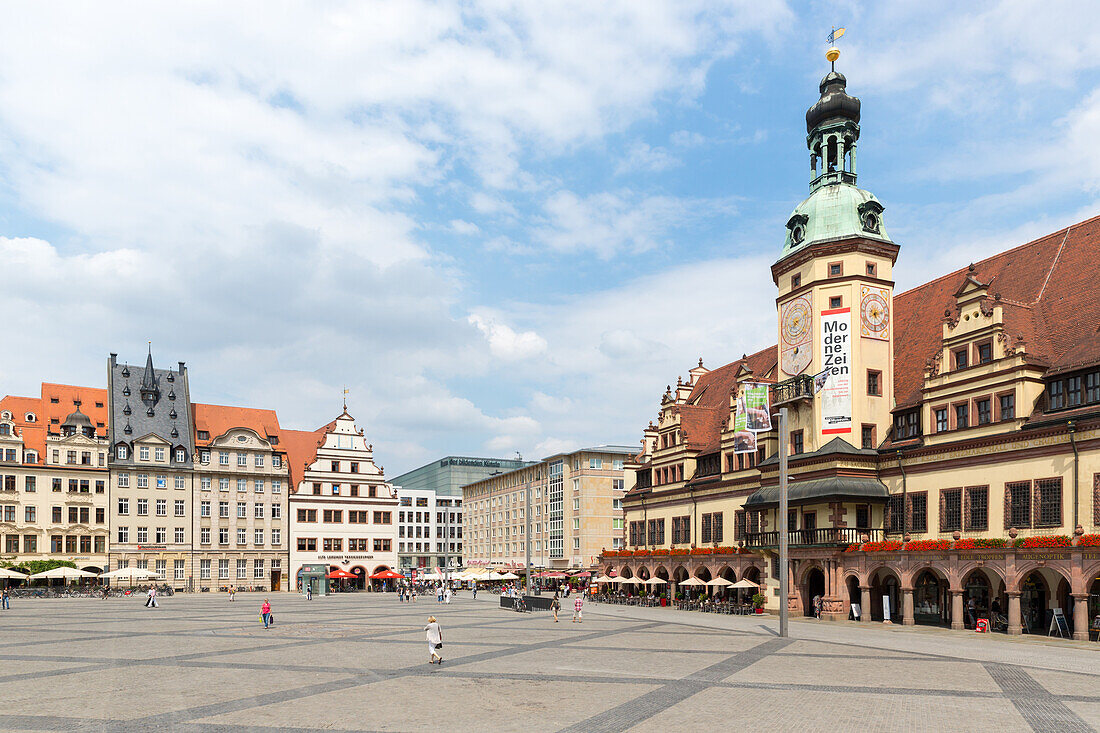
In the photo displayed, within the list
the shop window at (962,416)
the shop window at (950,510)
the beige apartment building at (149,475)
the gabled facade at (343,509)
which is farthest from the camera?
the gabled facade at (343,509)

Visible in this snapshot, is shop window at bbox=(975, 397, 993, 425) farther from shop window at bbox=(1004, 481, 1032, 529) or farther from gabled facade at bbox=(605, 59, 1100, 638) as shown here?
shop window at bbox=(1004, 481, 1032, 529)

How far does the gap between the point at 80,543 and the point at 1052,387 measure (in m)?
89.4

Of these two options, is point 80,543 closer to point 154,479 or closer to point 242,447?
point 154,479

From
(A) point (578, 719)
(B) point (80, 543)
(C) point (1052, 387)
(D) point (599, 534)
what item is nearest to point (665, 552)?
(C) point (1052, 387)

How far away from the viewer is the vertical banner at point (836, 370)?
5338 cm

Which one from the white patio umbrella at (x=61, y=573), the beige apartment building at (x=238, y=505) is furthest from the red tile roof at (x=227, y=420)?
the white patio umbrella at (x=61, y=573)

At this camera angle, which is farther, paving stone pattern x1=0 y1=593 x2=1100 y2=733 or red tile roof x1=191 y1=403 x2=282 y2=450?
red tile roof x1=191 y1=403 x2=282 y2=450

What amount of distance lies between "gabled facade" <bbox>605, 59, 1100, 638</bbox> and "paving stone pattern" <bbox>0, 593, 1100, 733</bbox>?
4.51 meters

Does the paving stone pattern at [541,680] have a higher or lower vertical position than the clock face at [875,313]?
lower

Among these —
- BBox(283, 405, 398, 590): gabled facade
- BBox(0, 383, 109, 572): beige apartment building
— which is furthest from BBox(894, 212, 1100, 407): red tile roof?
BBox(0, 383, 109, 572): beige apartment building

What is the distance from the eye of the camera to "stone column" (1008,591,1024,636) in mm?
41500

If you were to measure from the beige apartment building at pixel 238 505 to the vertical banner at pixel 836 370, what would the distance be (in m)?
71.2

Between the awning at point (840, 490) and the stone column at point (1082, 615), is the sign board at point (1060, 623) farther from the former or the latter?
the awning at point (840, 490)

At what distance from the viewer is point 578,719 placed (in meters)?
20.3
